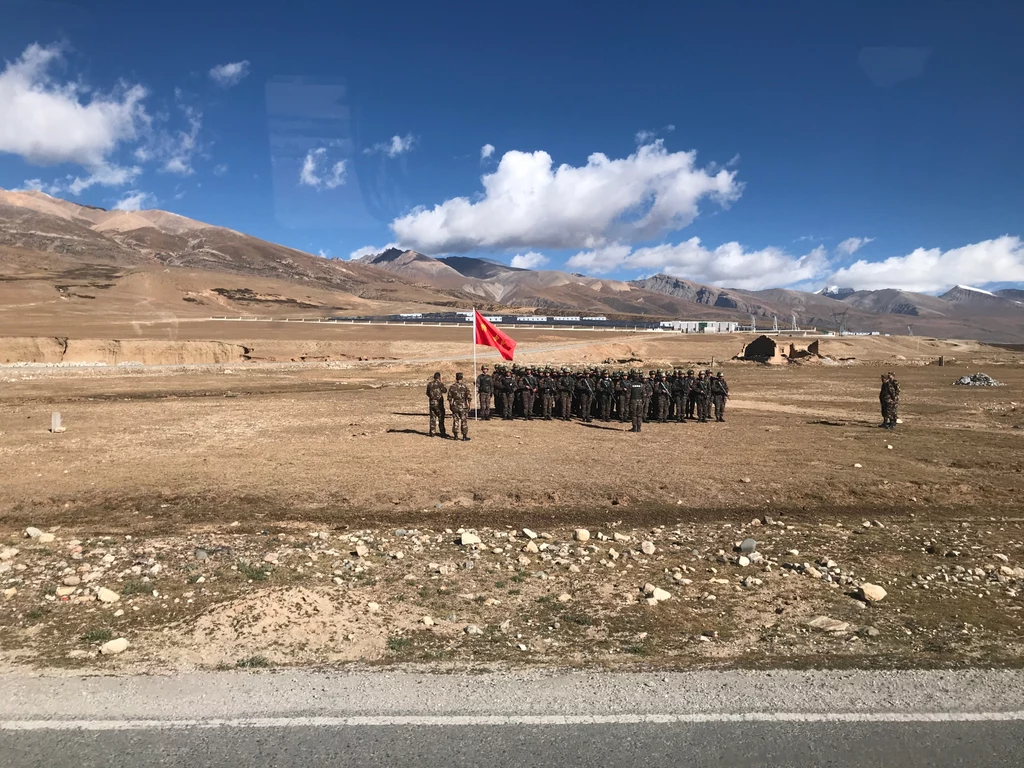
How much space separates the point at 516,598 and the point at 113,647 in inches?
161

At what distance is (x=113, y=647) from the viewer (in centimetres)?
632

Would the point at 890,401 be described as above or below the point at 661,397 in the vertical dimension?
below

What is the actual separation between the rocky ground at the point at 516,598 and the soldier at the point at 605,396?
11851 millimetres

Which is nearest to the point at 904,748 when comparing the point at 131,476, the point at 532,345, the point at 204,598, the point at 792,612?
the point at 792,612

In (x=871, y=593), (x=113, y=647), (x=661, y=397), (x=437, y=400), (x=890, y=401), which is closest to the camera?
(x=113, y=647)

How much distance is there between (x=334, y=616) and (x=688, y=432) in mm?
14943

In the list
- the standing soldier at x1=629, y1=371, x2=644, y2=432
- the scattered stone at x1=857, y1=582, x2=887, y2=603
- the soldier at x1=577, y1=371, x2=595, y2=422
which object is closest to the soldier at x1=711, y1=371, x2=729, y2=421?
the standing soldier at x1=629, y1=371, x2=644, y2=432

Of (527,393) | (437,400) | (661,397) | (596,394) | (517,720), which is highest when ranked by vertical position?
(437,400)

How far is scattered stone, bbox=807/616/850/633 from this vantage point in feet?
22.5

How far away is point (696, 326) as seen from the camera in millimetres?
143750

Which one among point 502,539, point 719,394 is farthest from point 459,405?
point 719,394

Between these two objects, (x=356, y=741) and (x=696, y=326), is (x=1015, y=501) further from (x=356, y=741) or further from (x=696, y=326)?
(x=696, y=326)

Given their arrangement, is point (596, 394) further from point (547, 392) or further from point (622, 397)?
point (547, 392)

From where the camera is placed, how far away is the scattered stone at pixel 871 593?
762 centimetres
